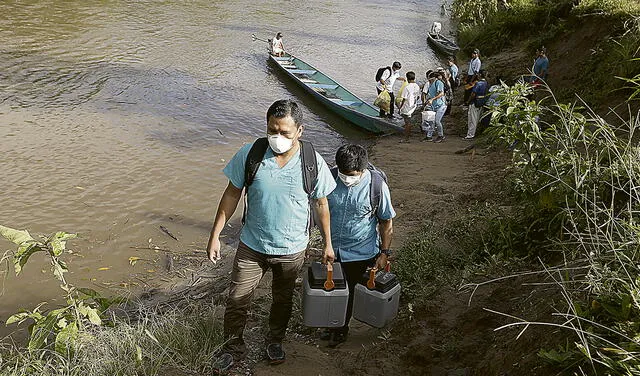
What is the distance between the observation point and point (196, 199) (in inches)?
377

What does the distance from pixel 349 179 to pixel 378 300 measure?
36.8 inches

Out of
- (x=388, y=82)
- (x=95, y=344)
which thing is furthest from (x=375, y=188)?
(x=388, y=82)

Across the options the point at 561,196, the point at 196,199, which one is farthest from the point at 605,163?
the point at 196,199

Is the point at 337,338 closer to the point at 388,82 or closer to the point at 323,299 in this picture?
the point at 323,299

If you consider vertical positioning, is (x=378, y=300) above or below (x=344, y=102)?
above

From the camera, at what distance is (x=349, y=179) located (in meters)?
4.19

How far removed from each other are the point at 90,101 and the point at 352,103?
6290mm

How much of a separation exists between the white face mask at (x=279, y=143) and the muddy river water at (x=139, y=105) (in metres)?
4.31

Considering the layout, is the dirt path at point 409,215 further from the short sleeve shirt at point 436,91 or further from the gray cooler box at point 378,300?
the short sleeve shirt at point 436,91

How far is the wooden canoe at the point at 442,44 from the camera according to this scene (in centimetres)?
2080

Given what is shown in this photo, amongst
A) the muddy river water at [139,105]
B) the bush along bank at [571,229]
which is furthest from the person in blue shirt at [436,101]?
the muddy river water at [139,105]

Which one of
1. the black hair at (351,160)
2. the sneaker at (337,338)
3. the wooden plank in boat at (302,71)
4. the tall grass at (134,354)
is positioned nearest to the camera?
the tall grass at (134,354)

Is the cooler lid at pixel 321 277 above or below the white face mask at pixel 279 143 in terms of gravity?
below

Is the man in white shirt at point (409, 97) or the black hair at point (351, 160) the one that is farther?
the man in white shirt at point (409, 97)
